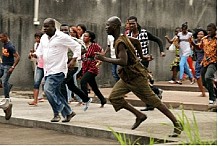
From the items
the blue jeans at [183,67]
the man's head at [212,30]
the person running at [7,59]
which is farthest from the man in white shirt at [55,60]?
the blue jeans at [183,67]

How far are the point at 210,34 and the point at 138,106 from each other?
2793 mm

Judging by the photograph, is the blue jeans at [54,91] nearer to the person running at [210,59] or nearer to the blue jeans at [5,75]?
the person running at [210,59]

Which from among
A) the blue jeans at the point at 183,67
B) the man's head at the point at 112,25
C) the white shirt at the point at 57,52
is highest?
the man's head at the point at 112,25

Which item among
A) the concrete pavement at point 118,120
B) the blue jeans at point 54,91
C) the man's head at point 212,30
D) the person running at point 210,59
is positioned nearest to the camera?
the concrete pavement at point 118,120

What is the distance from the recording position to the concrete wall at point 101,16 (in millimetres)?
17297

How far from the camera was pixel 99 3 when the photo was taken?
1888 cm

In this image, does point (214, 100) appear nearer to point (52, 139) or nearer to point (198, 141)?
point (52, 139)

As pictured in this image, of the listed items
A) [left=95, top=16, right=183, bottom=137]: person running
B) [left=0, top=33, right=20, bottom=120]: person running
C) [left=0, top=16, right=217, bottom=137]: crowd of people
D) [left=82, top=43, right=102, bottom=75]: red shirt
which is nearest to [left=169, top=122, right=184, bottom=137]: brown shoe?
[left=0, top=16, right=217, bottom=137]: crowd of people

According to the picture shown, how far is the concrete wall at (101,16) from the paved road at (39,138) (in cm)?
663

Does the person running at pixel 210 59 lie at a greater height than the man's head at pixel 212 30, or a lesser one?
lesser

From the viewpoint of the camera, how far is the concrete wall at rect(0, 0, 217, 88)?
56.7 ft

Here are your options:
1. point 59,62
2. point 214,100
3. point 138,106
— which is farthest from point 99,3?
point 59,62

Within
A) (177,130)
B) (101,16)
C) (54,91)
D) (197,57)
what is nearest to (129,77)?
(177,130)

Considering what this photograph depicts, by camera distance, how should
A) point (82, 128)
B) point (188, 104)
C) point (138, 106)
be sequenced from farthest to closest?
point (138, 106) → point (188, 104) → point (82, 128)
